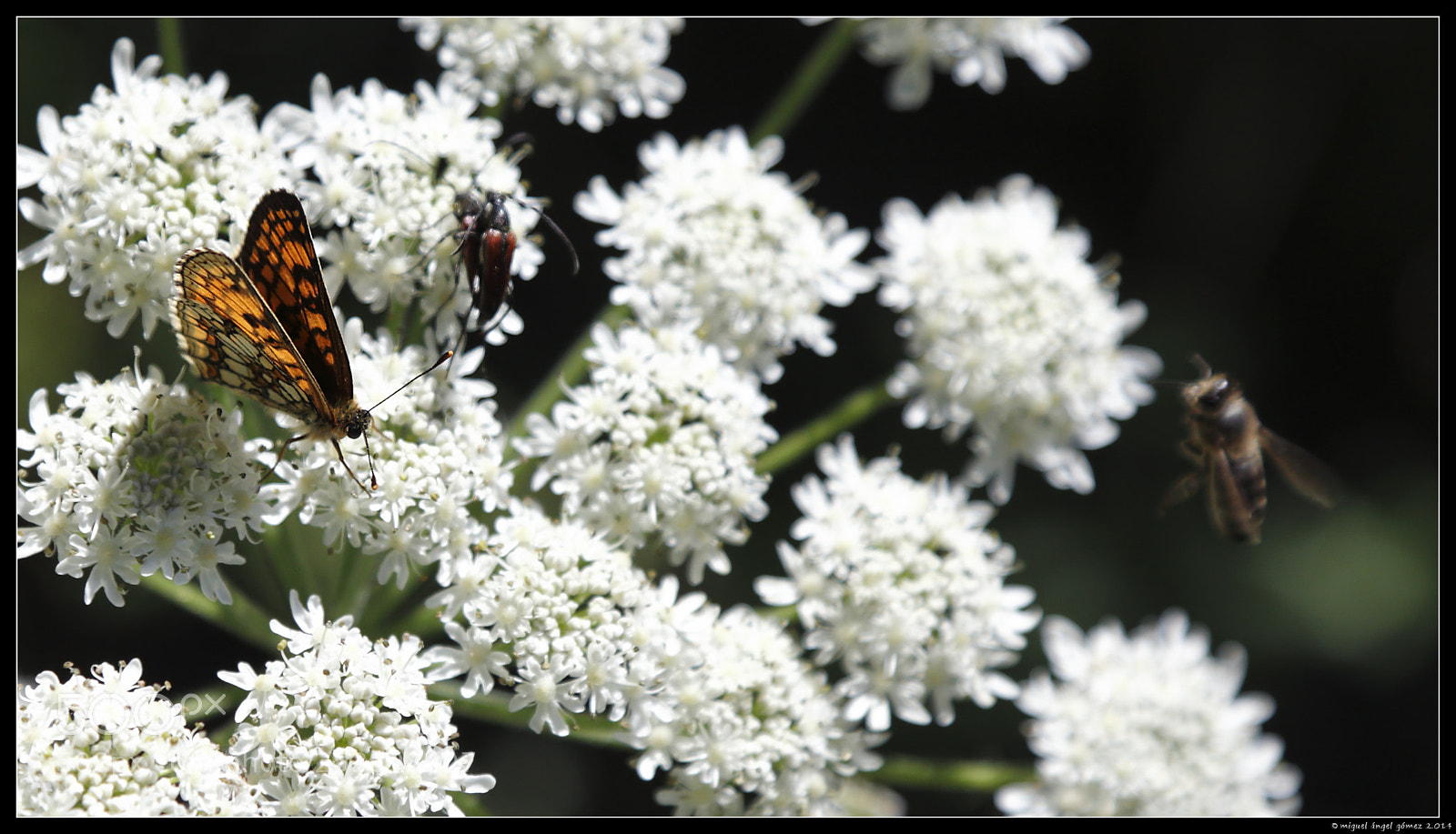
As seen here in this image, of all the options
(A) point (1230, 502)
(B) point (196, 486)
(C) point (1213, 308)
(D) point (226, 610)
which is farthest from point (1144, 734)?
(B) point (196, 486)

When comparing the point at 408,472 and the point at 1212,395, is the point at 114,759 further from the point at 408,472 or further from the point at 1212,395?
the point at 1212,395

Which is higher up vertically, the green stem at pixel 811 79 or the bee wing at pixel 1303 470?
the green stem at pixel 811 79

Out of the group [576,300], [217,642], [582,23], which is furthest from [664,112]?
[217,642]

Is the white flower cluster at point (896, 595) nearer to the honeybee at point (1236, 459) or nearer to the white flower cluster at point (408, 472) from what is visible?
the honeybee at point (1236, 459)

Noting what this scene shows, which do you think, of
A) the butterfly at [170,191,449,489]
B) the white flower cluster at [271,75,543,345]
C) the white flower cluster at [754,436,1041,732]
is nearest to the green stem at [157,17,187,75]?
the white flower cluster at [271,75,543,345]

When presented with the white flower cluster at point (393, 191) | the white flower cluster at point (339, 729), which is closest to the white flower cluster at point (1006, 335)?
the white flower cluster at point (393, 191)
